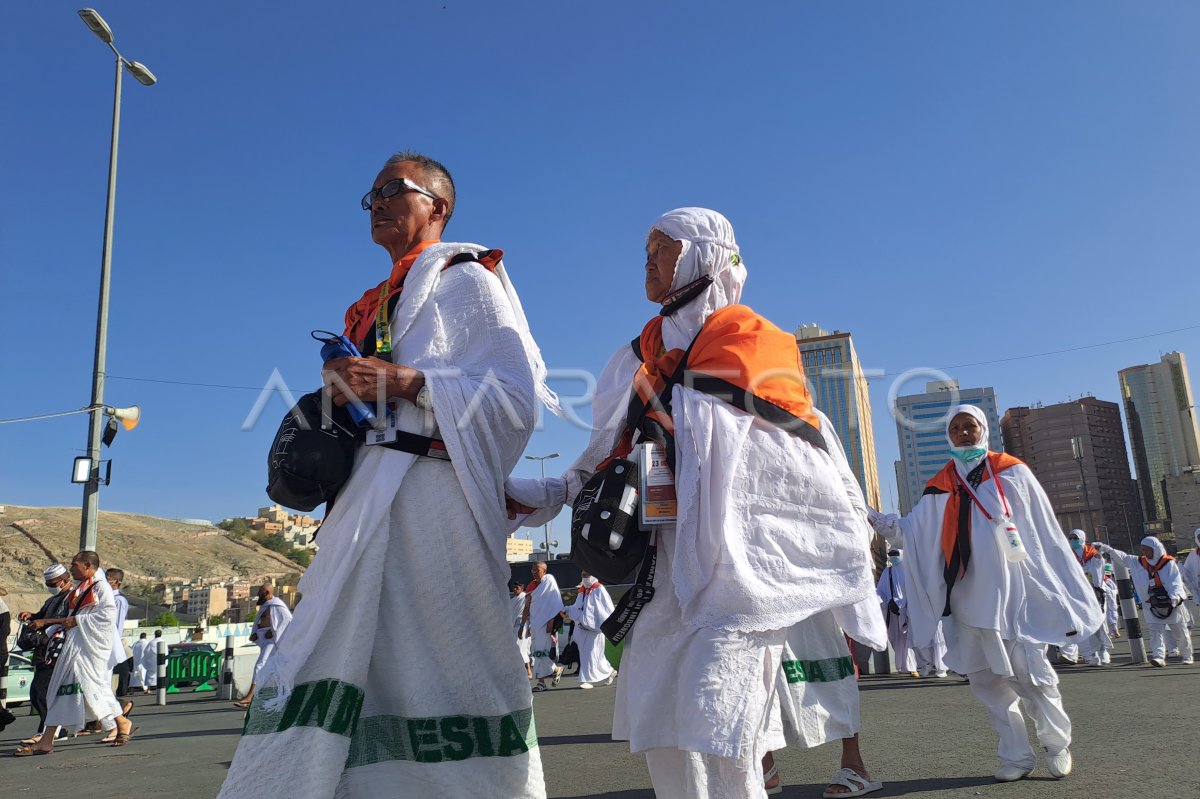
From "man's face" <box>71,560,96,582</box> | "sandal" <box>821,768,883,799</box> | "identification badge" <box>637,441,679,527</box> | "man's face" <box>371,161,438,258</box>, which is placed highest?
"man's face" <box>371,161,438,258</box>

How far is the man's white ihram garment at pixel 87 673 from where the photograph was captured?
9523 mm

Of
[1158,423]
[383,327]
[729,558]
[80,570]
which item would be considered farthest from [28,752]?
[1158,423]

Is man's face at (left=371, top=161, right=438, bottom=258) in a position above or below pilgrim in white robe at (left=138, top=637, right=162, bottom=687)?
above

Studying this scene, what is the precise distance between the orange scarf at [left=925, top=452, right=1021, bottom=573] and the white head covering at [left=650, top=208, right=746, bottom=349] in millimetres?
3017

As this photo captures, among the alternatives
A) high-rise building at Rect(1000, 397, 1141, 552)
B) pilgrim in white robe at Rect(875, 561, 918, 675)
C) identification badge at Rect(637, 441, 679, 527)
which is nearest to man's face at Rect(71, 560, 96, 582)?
identification badge at Rect(637, 441, 679, 527)

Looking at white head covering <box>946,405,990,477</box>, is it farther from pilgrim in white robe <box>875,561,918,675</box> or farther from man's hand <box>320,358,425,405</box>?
pilgrim in white robe <box>875,561,918,675</box>

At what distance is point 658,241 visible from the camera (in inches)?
125

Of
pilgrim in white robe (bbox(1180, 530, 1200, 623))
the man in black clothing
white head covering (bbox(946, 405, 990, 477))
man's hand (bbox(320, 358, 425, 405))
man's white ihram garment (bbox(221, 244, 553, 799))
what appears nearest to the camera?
man's white ihram garment (bbox(221, 244, 553, 799))

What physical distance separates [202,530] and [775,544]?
146 m

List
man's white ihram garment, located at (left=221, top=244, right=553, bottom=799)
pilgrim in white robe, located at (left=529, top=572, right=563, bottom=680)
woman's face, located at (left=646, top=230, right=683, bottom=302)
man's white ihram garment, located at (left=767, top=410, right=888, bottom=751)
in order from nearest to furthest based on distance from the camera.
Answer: man's white ihram garment, located at (left=221, top=244, right=553, bottom=799) < woman's face, located at (left=646, top=230, right=683, bottom=302) < man's white ihram garment, located at (left=767, top=410, right=888, bottom=751) < pilgrim in white robe, located at (left=529, top=572, right=563, bottom=680)

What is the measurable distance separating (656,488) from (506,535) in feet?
1.59

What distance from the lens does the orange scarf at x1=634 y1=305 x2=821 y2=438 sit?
8.87 ft

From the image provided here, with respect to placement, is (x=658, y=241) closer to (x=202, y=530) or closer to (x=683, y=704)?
(x=683, y=704)

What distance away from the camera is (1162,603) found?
44.2ft
